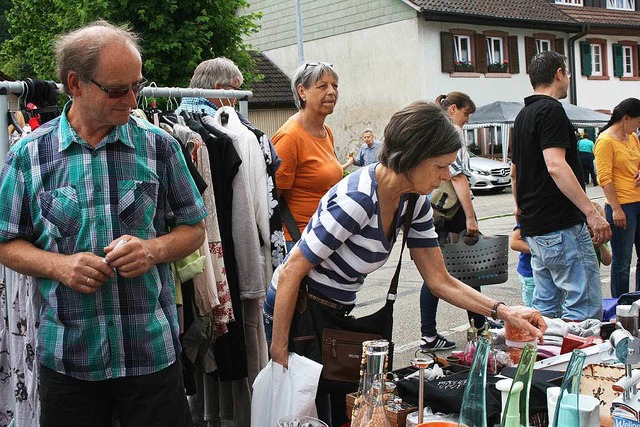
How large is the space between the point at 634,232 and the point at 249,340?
12.9 feet

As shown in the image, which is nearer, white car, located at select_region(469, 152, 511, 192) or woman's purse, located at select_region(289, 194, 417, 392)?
woman's purse, located at select_region(289, 194, 417, 392)

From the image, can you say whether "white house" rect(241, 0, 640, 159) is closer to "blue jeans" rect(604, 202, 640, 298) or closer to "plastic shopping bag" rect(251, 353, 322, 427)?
"blue jeans" rect(604, 202, 640, 298)

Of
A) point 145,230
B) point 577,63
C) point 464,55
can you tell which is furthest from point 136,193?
point 577,63

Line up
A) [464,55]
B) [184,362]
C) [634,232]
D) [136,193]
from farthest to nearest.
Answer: [464,55]
[634,232]
[184,362]
[136,193]

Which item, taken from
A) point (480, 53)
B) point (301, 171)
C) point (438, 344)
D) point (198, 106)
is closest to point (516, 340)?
point (301, 171)

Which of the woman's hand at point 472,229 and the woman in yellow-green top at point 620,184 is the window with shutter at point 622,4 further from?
the woman's hand at point 472,229

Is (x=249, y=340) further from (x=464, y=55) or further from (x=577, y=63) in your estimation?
(x=577, y=63)

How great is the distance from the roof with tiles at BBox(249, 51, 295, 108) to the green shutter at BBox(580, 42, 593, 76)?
11491 mm

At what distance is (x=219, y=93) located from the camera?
165 inches

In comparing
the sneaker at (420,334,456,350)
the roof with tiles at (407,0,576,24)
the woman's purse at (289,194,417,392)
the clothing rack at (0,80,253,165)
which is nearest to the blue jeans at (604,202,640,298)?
the sneaker at (420,334,456,350)

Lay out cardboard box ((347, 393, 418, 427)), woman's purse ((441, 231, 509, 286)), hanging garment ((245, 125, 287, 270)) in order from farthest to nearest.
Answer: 1. woman's purse ((441, 231, 509, 286))
2. hanging garment ((245, 125, 287, 270))
3. cardboard box ((347, 393, 418, 427))

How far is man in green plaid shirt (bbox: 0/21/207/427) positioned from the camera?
237 cm

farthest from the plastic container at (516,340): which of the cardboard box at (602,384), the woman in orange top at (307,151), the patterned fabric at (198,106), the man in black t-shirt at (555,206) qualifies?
the patterned fabric at (198,106)

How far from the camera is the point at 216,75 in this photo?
14.2 ft
